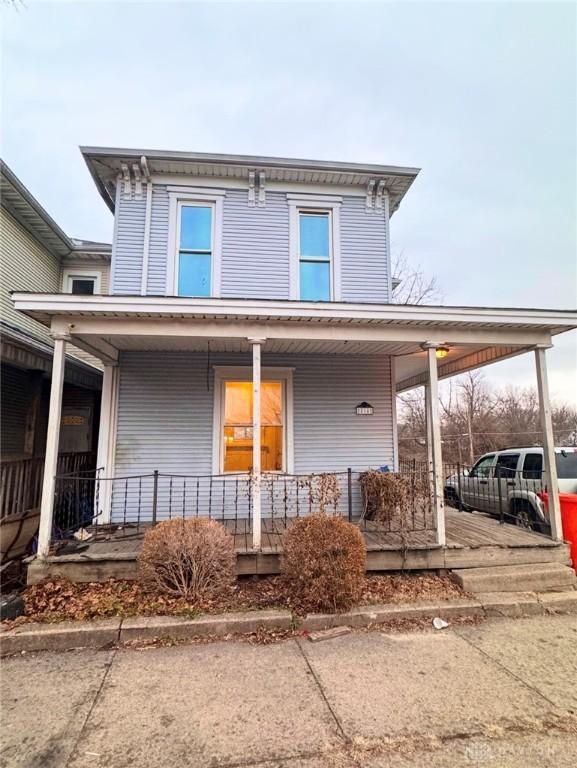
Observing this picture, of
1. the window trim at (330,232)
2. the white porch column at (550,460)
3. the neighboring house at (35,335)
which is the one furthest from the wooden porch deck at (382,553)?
the window trim at (330,232)

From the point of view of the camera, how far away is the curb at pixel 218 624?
359 cm

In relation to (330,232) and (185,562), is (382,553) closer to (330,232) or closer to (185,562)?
(185,562)

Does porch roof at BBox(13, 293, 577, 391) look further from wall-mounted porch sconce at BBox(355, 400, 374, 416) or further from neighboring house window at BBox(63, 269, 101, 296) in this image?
neighboring house window at BBox(63, 269, 101, 296)

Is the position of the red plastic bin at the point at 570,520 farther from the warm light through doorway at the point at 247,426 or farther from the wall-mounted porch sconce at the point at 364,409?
the warm light through doorway at the point at 247,426

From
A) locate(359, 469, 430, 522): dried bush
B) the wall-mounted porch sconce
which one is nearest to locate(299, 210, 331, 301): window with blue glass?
the wall-mounted porch sconce

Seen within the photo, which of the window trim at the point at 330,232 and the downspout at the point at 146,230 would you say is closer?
the downspout at the point at 146,230

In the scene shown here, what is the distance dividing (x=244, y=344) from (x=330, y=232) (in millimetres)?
3118

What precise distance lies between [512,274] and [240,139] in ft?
124

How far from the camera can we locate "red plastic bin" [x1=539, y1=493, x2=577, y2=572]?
207 inches

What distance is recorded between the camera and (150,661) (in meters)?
3.33

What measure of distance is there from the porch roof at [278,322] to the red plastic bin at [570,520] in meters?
2.23

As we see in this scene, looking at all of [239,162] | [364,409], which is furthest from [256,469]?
[239,162]

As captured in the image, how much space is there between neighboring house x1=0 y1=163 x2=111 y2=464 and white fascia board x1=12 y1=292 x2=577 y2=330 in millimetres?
2325

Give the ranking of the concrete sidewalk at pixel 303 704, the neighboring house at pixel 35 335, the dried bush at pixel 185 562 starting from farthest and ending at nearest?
the neighboring house at pixel 35 335
the dried bush at pixel 185 562
the concrete sidewalk at pixel 303 704
